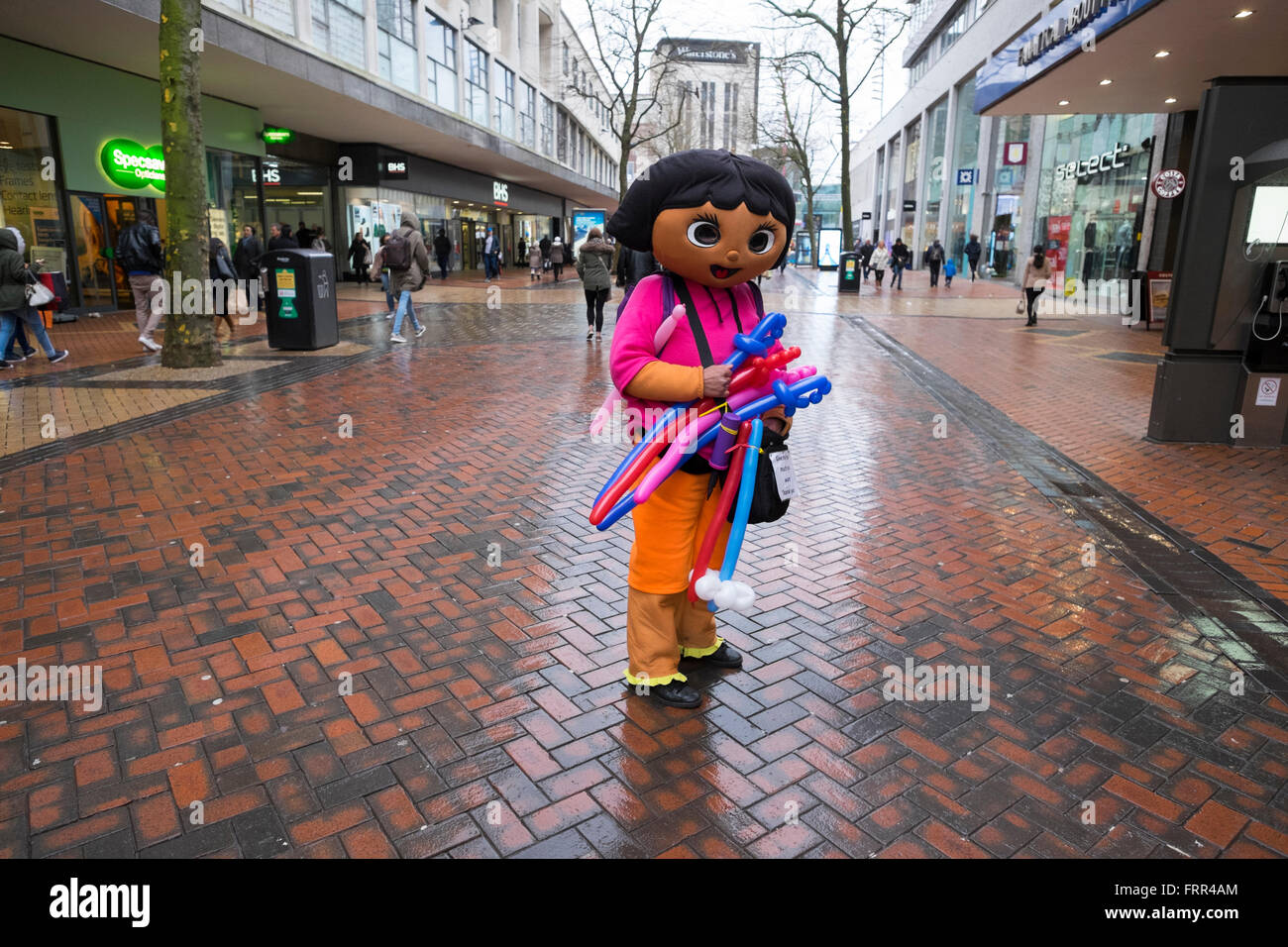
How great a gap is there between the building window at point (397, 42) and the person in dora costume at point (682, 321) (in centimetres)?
2034

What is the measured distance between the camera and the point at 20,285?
977cm

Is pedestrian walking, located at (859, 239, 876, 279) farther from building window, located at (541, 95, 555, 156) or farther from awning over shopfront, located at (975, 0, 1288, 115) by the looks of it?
building window, located at (541, 95, 555, 156)

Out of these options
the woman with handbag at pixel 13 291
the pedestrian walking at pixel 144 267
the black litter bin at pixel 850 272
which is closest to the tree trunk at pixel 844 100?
the black litter bin at pixel 850 272

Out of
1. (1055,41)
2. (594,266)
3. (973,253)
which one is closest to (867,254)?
(973,253)

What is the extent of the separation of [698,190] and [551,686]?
6.41 feet

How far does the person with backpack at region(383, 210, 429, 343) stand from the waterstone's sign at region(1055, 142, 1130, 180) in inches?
739

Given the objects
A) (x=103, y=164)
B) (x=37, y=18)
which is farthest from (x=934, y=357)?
(x=103, y=164)

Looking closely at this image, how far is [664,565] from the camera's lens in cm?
312

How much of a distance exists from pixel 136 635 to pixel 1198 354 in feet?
25.7

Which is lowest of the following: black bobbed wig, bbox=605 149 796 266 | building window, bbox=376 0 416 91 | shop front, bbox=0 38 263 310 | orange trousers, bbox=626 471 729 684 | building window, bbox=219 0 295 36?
orange trousers, bbox=626 471 729 684

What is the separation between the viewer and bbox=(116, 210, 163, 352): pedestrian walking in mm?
11047

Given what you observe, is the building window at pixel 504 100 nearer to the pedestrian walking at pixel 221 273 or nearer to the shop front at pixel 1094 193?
the shop front at pixel 1094 193

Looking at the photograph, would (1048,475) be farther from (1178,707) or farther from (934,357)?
(934,357)

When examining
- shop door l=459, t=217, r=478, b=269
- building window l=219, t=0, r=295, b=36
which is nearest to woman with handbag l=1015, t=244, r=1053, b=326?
building window l=219, t=0, r=295, b=36
